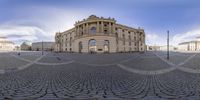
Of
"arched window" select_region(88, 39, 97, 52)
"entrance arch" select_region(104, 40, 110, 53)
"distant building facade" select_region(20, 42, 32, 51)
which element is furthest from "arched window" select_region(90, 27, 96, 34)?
"distant building facade" select_region(20, 42, 32, 51)

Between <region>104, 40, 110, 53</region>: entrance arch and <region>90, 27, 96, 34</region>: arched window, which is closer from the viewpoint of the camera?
<region>104, 40, 110, 53</region>: entrance arch

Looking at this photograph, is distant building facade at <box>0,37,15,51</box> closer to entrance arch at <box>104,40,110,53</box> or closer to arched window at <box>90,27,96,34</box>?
arched window at <box>90,27,96,34</box>

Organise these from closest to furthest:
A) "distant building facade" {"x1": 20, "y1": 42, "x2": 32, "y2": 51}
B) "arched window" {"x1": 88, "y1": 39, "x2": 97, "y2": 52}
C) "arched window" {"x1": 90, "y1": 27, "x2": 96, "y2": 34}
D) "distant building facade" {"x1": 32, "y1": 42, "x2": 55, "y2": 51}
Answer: "arched window" {"x1": 88, "y1": 39, "x2": 97, "y2": 52} → "arched window" {"x1": 90, "y1": 27, "x2": 96, "y2": 34} → "distant building facade" {"x1": 32, "y1": 42, "x2": 55, "y2": 51} → "distant building facade" {"x1": 20, "y1": 42, "x2": 32, "y2": 51}

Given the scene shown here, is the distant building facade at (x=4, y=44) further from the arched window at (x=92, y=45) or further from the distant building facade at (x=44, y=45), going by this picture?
the arched window at (x=92, y=45)

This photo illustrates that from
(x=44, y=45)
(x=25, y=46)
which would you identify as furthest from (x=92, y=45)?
(x=25, y=46)

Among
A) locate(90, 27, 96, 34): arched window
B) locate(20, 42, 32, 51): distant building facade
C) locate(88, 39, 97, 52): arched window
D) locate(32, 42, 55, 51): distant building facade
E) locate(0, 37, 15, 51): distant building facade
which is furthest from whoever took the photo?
locate(20, 42, 32, 51): distant building facade

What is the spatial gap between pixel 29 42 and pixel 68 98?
400 ft

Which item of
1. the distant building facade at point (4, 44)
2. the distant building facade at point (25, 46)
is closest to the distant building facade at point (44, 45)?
the distant building facade at point (25, 46)

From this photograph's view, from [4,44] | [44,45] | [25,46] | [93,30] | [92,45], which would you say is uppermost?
[93,30]

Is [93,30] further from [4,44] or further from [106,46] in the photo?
[4,44]

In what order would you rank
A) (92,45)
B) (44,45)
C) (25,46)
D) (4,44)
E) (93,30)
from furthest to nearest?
(25,46) < (44,45) < (4,44) < (93,30) < (92,45)

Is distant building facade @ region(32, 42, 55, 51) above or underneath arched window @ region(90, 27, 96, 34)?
underneath

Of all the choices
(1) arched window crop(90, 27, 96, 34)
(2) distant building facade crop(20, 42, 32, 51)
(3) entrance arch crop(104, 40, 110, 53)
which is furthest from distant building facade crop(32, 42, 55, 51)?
(3) entrance arch crop(104, 40, 110, 53)

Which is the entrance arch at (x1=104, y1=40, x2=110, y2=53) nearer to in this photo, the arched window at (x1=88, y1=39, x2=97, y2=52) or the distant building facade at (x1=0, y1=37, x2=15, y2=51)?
the arched window at (x1=88, y1=39, x2=97, y2=52)
